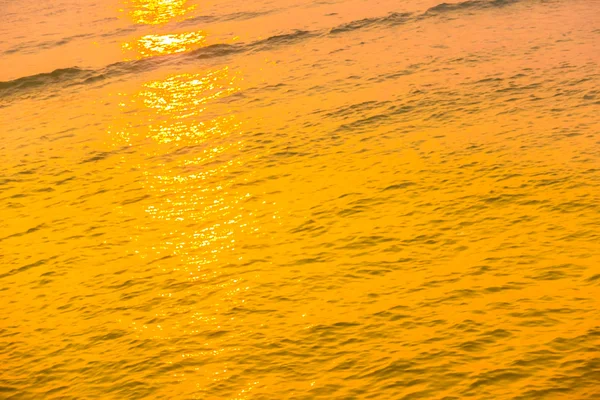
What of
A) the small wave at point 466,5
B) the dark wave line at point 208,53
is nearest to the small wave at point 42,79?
the dark wave line at point 208,53

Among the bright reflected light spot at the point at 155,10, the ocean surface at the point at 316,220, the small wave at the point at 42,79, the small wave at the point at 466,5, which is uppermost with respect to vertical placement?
the bright reflected light spot at the point at 155,10

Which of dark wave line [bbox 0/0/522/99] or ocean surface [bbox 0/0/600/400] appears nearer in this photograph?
ocean surface [bbox 0/0/600/400]

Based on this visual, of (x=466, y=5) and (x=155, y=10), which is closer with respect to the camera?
(x=466, y=5)

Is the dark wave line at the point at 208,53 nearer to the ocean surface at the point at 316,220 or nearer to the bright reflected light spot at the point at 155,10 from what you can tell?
the ocean surface at the point at 316,220

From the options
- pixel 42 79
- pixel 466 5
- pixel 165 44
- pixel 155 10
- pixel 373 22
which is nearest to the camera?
pixel 42 79

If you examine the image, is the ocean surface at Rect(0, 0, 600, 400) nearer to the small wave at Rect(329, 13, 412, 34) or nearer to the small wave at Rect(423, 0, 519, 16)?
Result: the small wave at Rect(329, 13, 412, 34)

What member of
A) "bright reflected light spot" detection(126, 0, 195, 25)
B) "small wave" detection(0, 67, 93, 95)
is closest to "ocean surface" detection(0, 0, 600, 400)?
"small wave" detection(0, 67, 93, 95)

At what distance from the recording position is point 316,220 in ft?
31.2

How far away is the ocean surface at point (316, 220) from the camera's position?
22.4ft

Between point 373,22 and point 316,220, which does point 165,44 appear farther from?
point 316,220

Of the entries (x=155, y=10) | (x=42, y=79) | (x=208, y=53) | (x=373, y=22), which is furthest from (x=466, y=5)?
(x=42, y=79)

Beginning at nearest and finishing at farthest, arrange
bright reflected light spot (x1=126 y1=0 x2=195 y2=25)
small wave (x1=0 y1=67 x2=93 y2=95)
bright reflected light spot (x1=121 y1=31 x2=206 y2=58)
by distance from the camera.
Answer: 1. small wave (x1=0 y1=67 x2=93 y2=95)
2. bright reflected light spot (x1=121 y1=31 x2=206 y2=58)
3. bright reflected light spot (x1=126 y1=0 x2=195 y2=25)

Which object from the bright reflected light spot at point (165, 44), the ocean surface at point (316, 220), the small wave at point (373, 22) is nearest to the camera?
the ocean surface at point (316, 220)

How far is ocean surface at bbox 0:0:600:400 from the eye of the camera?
269 inches
